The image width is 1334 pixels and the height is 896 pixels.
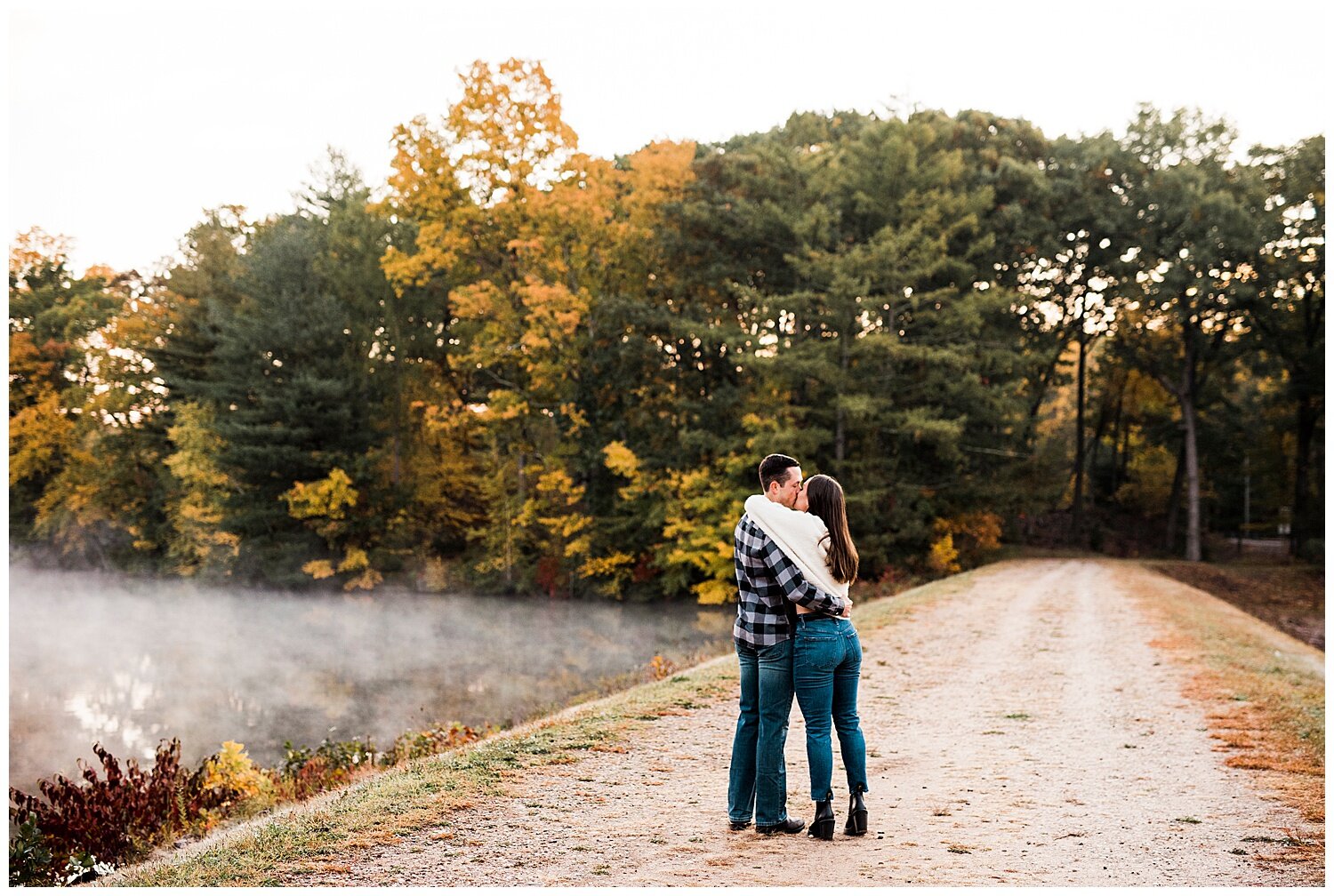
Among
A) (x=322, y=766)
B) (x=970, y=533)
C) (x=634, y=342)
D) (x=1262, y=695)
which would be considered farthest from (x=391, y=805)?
(x=970, y=533)

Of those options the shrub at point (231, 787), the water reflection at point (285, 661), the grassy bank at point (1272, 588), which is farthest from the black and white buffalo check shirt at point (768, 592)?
the grassy bank at point (1272, 588)

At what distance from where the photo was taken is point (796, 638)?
15.6ft

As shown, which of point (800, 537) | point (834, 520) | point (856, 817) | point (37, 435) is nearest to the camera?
point (800, 537)

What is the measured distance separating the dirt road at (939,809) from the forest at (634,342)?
12.5 meters

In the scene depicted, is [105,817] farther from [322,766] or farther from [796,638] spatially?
[796,638]

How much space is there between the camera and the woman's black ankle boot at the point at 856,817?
4.94 meters

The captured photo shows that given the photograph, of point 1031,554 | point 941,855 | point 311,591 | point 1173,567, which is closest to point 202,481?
point 311,591

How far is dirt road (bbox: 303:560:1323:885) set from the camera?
180 inches

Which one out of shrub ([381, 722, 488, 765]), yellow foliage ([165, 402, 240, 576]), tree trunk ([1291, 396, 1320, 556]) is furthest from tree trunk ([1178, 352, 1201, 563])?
yellow foliage ([165, 402, 240, 576])

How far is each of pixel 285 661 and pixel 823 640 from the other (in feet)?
49.6

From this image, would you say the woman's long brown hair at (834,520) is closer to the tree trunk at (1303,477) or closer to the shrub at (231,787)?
the shrub at (231,787)

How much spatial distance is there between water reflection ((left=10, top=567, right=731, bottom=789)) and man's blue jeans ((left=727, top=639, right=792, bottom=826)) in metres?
6.67

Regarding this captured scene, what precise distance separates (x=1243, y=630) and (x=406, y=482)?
20945mm

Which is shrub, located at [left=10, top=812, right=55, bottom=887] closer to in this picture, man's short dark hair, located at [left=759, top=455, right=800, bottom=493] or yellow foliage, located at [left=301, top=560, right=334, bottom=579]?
man's short dark hair, located at [left=759, top=455, right=800, bottom=493]
